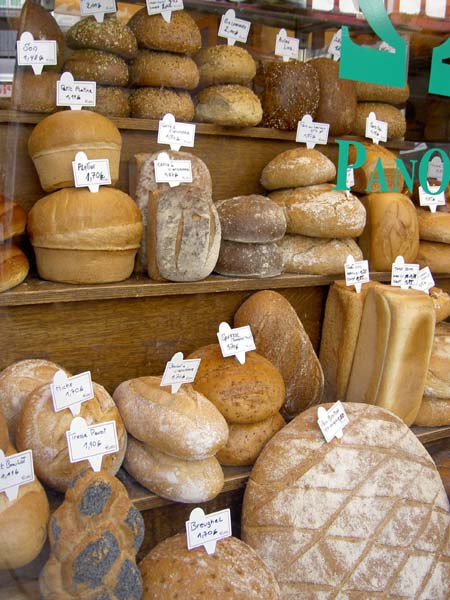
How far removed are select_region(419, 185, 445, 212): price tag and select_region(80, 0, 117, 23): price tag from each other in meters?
1.43

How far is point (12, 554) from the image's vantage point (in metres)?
1.57

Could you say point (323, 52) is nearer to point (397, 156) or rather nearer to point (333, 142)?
point (333, 142)

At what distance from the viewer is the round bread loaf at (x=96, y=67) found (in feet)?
6.66

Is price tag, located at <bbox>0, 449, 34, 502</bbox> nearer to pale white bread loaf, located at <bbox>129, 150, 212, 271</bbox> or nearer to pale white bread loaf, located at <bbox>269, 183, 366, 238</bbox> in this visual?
pale white bread loaf, located at <bbox>129, 150, 212, 271</bbox>

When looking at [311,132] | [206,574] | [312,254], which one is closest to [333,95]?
[311,132]

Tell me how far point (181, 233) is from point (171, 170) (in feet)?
0.77

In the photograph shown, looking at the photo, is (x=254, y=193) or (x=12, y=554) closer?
(x=12, y=554)

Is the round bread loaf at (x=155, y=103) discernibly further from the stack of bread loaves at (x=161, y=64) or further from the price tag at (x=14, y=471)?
the price tag at (x=14, y=471)

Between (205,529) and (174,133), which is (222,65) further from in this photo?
(205,529)

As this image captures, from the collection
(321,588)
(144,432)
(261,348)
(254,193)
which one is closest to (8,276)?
(144,432)

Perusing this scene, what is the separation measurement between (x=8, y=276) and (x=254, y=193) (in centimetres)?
104

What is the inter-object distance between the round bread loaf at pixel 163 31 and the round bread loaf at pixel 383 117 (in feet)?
2.63

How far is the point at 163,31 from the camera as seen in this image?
2.13 metres

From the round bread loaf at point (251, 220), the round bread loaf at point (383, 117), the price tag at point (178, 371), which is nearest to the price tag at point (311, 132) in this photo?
the round bread loaf at point (383, 117)
